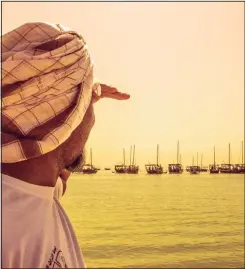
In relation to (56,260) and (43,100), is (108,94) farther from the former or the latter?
(56,260)

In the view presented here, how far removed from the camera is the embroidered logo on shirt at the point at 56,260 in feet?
3.77

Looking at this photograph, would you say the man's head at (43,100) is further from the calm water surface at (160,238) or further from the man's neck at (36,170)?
the calm water surface at (160,238)

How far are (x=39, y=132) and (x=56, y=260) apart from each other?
0.91 ft

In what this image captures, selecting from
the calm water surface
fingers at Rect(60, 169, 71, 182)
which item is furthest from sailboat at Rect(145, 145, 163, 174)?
fingers at Rect(60, 169, 71, 182)

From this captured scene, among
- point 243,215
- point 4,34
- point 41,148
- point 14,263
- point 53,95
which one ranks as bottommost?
point 243,215

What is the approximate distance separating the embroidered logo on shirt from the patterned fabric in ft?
0.70

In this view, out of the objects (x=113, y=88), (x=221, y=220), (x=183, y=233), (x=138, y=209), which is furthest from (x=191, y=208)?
(x=113, y=88)

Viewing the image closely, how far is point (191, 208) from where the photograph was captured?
127 ft

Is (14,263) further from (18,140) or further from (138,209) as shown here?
(138,209)

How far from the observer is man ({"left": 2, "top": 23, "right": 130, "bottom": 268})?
113 cm

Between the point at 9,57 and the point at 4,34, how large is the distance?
115mm

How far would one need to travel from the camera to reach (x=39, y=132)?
121cm

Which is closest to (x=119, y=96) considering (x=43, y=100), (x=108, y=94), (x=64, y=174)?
(x=108, y=94)

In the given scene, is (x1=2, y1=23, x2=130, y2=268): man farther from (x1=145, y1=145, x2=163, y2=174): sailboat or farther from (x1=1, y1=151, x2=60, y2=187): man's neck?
(x1=145, y1=145, x2=163, y2=174): sailboat
